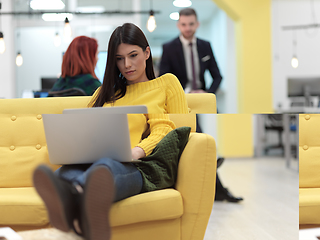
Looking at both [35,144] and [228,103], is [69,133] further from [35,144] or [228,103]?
[228,103]

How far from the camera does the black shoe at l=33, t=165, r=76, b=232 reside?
0.66m

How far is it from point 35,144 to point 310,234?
0.81 meters

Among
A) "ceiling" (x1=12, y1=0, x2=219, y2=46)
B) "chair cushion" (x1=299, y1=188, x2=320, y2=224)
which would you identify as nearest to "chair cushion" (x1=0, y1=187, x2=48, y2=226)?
"chair cushion" (x1=299, y1=188, x2=320, y2=224)

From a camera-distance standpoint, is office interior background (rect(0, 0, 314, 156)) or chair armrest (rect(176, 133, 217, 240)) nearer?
chair armrest (rect(176, 133, 217, 240))

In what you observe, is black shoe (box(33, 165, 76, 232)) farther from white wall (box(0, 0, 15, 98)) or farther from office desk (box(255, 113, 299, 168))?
white wall (box(0, 0, 15, 98))

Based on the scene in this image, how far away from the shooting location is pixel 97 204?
0.68 metres

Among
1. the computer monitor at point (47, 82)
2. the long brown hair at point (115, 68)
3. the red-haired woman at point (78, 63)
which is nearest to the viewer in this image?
the long brown hair at point (115, 68)

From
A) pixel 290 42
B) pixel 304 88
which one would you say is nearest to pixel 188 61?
pixel 304 88

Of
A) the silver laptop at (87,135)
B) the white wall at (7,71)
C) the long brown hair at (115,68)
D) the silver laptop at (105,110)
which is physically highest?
the white wall at (7,71)

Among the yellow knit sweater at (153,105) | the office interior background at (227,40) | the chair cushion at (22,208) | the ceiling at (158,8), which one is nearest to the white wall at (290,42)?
the office interior background at (227,40)

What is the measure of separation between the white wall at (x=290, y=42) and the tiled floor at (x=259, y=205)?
681 centimetres

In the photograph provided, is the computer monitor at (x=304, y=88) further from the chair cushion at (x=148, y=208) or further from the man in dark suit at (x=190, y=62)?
the chair cushion at (x=148, y=208)

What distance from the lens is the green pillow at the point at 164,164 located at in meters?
0.90

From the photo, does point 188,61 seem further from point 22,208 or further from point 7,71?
point 7,71
